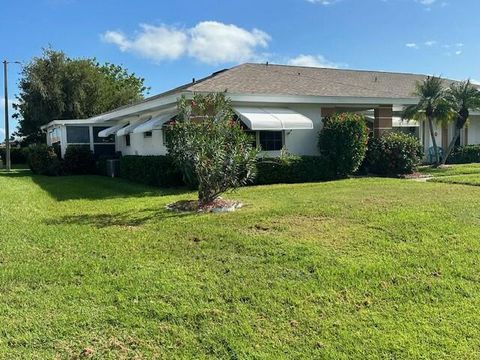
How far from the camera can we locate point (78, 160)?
24516 millimetres

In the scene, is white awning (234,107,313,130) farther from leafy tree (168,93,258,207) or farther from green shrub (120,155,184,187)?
leafy tree (168,93,258,207)

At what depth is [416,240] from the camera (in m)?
7.37

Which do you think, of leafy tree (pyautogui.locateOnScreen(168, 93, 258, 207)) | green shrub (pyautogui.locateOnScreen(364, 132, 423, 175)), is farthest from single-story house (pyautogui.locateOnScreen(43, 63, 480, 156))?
leafy tree (pyautogui.locateOnScreen(168, 93, 258, 207))

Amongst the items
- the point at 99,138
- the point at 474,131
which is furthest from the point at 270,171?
the point at 474,131

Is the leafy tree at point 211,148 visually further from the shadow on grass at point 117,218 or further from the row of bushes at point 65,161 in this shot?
the row of bushes at point 65,161

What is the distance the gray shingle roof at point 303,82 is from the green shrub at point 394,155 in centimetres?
250

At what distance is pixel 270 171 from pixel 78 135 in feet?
47.7

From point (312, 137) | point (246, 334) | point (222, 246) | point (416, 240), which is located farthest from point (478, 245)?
point (312, 137)

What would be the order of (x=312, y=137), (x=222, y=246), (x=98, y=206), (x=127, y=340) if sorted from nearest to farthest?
(x=127, y=340) < (x=222, y=246) < (x=98, y=206) < (x=312, y=137)

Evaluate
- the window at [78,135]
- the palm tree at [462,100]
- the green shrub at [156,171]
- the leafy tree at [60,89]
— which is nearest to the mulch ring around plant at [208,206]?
the green shrub at [156,171]

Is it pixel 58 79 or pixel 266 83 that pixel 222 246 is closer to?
pixel 266 83

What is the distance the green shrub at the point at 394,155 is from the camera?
18.2m

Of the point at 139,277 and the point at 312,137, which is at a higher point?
the point at 312,137

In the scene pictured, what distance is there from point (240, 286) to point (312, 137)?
14.3 metres
